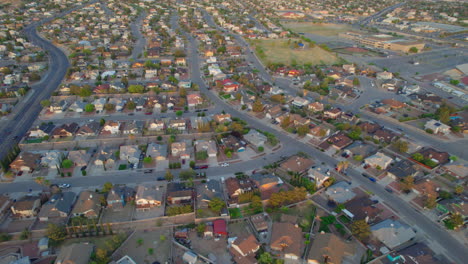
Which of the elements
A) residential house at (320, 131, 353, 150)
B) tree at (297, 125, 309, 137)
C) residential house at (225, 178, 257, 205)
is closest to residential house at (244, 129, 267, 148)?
tree at (297, 125, 309, 137)

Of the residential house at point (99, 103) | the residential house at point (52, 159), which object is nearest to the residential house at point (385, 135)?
the residential house at point (52, 159)

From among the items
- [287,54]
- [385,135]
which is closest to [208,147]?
[385,135]

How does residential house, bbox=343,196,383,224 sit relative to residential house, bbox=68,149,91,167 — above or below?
above

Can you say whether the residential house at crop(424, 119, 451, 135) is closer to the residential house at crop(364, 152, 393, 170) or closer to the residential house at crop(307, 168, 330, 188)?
the residential house at crop(364, 152, 393, 170)

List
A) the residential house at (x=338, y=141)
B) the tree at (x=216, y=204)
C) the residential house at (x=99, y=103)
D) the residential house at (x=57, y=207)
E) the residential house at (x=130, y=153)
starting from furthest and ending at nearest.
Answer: the residential house at (x=99, y=103) < the residential house at (x=338, y=141) < the residential house at (x=130, y=153) < the tree at (x=216, y=204) < the residential house at (x=57, y=207)

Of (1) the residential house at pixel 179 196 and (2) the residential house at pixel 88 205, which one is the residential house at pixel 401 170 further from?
(2) the residential house at pixel 88 205

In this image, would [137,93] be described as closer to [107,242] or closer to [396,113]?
[107,242]
